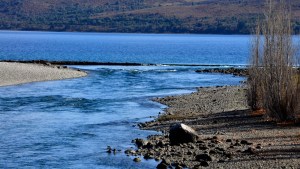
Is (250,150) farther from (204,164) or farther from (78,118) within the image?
(78,118)

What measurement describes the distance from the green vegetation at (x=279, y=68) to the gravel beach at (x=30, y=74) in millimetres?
30586

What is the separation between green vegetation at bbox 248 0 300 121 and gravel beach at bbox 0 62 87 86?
100 feet

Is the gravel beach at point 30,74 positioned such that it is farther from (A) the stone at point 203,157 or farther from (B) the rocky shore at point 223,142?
(A) the stone at point 203,157

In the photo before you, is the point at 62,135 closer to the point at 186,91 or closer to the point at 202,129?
the point at 202,129

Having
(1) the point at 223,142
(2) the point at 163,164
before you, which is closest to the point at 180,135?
(1) the point at 223,142

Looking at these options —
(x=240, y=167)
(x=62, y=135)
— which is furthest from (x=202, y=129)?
(x=240, y=167)

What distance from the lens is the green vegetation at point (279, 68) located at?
3107 centimetres

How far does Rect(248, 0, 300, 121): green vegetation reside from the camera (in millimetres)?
Result: 31073

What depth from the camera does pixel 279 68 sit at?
31.5 metres

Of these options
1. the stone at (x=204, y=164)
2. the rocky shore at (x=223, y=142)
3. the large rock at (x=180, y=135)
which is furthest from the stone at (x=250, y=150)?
the large rock at (x=180, y=135)

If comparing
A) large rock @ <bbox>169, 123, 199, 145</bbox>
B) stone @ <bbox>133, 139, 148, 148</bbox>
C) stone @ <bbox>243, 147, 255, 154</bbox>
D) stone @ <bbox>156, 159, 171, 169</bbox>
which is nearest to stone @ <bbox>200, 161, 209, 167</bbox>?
stone @ <bbox>156, 159, 171, 169</bbox>

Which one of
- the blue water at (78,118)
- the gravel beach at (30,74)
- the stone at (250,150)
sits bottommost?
the gravel beach at (30,74)

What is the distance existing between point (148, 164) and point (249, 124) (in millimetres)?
8991

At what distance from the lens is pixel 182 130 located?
2772 centimetres
